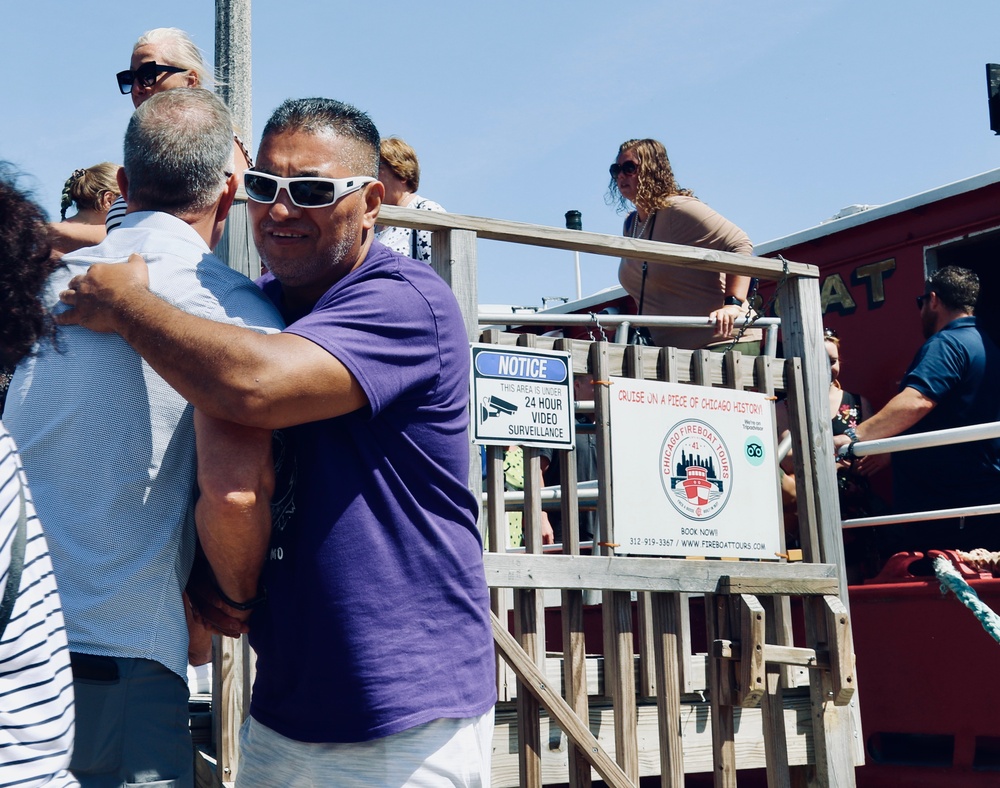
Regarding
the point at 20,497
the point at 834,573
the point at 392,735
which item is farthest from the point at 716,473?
the point at 20,497

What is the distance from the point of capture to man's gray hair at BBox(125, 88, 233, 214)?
2377mm

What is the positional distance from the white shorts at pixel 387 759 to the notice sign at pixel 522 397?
1.78 metres

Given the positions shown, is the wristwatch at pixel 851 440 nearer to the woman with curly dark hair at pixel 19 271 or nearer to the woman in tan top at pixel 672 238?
the woman in tan top at pixel 672 238

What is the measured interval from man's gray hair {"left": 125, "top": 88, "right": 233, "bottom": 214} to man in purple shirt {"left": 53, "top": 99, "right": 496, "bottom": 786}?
0.11 metres

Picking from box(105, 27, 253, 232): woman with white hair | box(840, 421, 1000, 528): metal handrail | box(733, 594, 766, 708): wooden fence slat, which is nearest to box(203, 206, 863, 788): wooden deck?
box(733, 594, 766, 708): wooden fence slat

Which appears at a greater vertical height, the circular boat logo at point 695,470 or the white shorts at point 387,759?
the circular boat logo at point 695,470

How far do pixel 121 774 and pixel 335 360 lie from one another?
821 mm

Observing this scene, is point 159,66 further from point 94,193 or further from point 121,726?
point 121,726

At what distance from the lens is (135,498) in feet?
7.11

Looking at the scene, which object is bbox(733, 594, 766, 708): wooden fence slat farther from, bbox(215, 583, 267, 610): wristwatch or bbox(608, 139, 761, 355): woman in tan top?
bbox(215, 583, 267, 610): wristwatch

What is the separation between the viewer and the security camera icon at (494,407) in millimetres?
4098

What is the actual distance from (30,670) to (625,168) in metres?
5.40

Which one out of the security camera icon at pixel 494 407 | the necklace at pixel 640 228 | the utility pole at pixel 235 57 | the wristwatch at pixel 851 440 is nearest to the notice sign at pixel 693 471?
the security camera icon at pixel 494 407

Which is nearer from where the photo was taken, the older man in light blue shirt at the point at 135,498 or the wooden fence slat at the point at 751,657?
the older man in light blue shirt at the point at 135,498
